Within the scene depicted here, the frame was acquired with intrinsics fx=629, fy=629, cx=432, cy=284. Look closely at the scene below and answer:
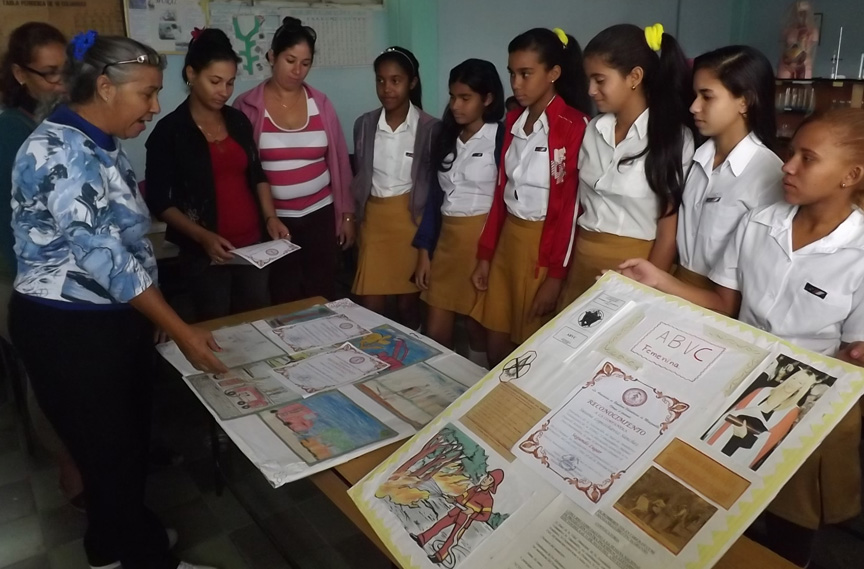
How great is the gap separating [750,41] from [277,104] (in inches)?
205

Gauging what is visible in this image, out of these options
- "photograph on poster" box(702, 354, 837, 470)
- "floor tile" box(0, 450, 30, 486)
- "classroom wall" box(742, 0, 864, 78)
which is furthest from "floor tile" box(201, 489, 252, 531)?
"classroom wall" box(742, 0, 864, 78)

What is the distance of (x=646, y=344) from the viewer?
104 centimetres

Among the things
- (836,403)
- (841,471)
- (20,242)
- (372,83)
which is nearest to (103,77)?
(20,242)

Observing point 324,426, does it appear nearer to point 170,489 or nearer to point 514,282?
point 514,282

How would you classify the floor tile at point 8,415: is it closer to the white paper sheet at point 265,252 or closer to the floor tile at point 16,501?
the floor tile at point 16,501

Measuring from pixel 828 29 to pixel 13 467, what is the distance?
6.25m

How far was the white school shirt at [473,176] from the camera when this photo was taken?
2229 mm

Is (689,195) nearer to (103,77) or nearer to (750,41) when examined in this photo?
A: (103,77)

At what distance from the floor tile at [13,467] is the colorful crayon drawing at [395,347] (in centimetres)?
152

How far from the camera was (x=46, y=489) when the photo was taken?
2203 mm

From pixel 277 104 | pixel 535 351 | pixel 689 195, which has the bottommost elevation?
pixel 535 351

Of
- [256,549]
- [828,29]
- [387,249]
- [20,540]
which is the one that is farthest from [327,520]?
[828,29]

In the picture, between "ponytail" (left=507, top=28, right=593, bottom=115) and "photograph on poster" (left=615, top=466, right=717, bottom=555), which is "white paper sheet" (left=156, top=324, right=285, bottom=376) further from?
"ponytail" (left=507, top=28, right=593, bottom=115)

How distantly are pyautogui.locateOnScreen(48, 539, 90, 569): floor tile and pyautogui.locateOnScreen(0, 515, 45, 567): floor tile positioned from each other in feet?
0.16
